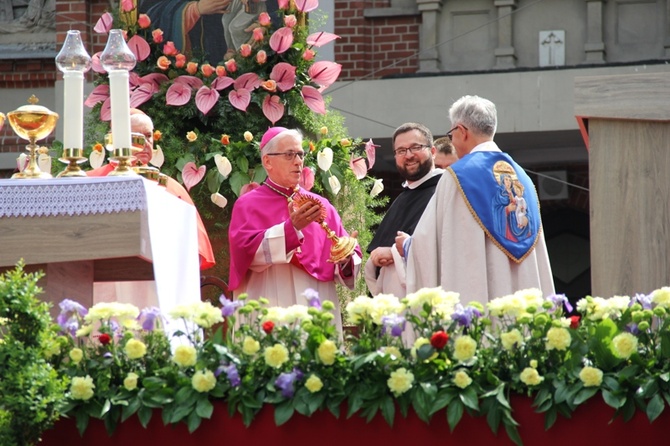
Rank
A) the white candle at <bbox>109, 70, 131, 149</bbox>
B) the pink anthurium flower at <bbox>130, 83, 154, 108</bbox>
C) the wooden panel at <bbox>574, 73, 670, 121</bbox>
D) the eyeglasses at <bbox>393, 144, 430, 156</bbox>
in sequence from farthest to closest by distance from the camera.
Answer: the pink anthurium flower at <bbox>130, 83, 154, 108</bbox>
the eyeglasses at <bbox>393, 144, 430, 156</bbox>
the wooden panel at <bbox>574, 73, 670, 121</bbox>
the white candle at <bbox>109, 70, 131, 149</bbox>

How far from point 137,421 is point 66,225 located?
3.99 feet

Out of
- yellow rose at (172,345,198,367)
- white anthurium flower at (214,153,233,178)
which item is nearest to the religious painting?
white anthurium flower at (214,153,233,178)

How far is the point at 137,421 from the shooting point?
371 cm

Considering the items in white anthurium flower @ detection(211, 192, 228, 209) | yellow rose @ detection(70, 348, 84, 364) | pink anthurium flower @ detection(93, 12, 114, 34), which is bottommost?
yellow rose @ detection(70, 348, 84, 364)

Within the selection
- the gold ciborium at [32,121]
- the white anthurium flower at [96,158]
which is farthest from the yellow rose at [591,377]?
the white anthurium flower at [96,158]

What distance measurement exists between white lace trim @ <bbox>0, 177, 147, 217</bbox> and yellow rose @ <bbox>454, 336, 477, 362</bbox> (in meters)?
1.57

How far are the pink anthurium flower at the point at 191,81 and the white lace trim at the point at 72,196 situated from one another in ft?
10.7

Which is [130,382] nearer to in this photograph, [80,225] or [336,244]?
[80,225]

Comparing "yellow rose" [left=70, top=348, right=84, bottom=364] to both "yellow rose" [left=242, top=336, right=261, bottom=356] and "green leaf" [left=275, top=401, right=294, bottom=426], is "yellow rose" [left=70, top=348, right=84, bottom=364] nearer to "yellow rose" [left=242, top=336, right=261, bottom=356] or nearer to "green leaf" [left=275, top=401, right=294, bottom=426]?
"yellow rose" [left=242, top=336, right=261, bottom=356]

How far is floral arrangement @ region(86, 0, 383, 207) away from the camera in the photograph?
7.63 meters

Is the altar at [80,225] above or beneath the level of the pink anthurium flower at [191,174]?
beneath

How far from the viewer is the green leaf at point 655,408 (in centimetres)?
341

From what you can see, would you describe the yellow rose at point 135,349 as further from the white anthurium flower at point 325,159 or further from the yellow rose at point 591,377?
the white anthurium flower at point 325,159

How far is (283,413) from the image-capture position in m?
3.60
